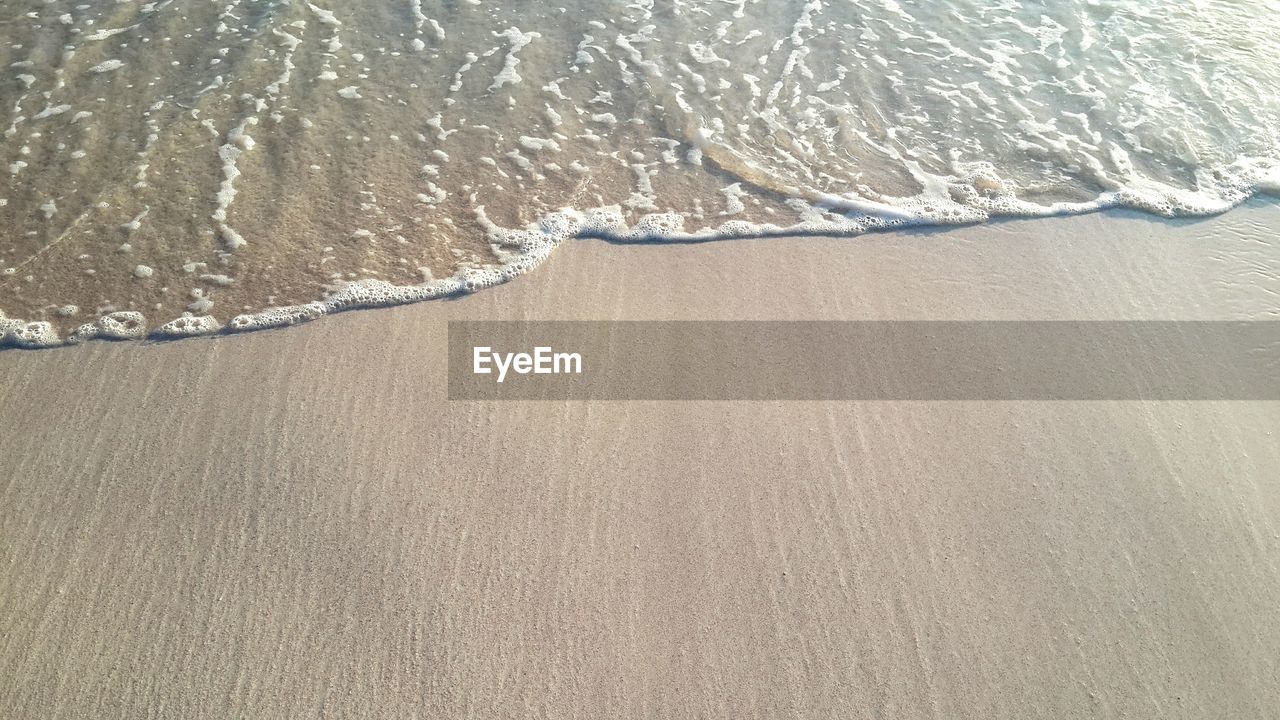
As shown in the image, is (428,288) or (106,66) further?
(106,66)

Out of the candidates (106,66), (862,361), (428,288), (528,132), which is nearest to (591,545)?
(862,361)

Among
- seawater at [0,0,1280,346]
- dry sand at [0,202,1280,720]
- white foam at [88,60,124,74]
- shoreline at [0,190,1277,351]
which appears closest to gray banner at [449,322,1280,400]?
dry sand at [0,202,1280,720]

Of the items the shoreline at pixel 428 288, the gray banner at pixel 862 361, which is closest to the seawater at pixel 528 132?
the shoreline at pixel 428 288

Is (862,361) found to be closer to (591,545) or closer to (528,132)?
(591,545)

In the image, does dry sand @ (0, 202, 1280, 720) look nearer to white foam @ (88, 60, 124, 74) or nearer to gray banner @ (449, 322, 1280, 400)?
gray banner @ (449, 322, 1280, 400)

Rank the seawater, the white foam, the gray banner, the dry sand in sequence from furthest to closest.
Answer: the white foam → the seawater → the gray banner → the dry sand

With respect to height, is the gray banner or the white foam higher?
the white foam
